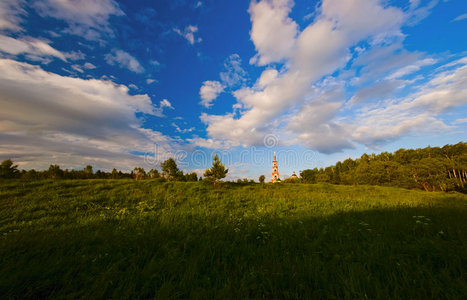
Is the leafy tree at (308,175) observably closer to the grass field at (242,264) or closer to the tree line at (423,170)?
the tree line at (423,170)

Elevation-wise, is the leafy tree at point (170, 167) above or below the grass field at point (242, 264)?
above

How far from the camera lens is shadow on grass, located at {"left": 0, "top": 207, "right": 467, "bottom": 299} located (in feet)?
7.32

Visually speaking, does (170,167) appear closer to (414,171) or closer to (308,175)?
(414,171)

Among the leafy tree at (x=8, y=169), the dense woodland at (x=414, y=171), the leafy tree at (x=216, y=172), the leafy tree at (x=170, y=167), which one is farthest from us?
the leafy tree at (x=170, y=167)

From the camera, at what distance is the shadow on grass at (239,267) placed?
87.9 inches

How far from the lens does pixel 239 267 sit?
9.77ft

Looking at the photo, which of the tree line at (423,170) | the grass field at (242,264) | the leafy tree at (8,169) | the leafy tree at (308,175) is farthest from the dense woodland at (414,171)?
the leafy tree at (308,175)

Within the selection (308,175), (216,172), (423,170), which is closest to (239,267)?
(216,172)

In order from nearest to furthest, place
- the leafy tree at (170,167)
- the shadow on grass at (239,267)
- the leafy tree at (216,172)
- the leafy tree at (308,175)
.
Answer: the shadow on grass at (239,267) → the leafy tree at (216,172) → the leafy tree at (170,167) → the leafy tree at (308,175)

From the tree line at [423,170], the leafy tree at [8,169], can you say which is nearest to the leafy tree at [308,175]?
the tree line at [423,170]

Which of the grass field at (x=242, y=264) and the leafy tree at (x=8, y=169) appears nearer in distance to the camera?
the grass field at (x=242, y=264)

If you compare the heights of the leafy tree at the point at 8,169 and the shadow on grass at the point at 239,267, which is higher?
the leafy tree at the point at 8,169

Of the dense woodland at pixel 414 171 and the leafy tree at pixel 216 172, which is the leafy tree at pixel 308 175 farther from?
the leafy tree at pixel 216 172

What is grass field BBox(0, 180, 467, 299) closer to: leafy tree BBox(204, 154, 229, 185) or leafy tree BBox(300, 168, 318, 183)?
leafy tree BBox(204, 154, 229, 185)
